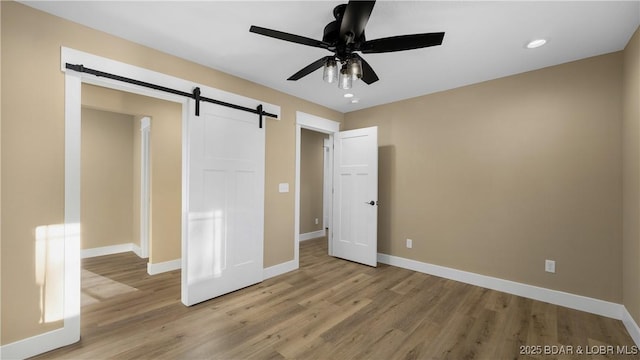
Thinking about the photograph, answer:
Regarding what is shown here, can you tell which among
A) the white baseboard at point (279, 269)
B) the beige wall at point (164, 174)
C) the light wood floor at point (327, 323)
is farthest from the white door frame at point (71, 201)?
the white baseboard at point (279, 269)

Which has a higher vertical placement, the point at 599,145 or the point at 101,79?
the point at 101,79

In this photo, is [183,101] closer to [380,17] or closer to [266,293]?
[380,17]

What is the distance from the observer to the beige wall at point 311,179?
5809 mm

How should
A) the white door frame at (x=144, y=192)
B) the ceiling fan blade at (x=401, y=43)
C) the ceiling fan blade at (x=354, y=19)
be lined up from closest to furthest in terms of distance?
the ceiling fan blade at (x=354, y=19), the ceiling fan blade at (x=401, y=43), the white door frame at (x=144, y=192)

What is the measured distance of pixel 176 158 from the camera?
384cm

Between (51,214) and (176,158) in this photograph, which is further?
(176,158)

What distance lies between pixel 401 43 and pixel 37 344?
335cm

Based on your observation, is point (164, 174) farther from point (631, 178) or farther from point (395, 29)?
point (631, 178)

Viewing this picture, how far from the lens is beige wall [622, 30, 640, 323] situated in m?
2.08

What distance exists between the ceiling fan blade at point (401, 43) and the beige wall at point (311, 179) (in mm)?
4081

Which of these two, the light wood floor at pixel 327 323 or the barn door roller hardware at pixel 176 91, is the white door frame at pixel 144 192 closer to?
the light wood floor at pixel 327 323

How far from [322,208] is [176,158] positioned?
3.39m

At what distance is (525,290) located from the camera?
2.92m

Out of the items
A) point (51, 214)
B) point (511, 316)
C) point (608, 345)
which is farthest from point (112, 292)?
point (608, 345)
